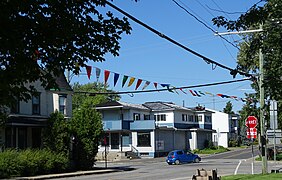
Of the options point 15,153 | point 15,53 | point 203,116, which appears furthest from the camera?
point 203,116

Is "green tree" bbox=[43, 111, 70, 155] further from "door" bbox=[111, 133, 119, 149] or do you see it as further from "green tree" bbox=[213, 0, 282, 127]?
"door" bbox=[111, 133, 119, 149]

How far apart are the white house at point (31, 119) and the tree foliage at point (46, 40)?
1152 inches

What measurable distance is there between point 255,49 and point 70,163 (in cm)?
2809

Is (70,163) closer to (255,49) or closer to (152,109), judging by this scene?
(255,49)

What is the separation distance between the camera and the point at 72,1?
6512mm

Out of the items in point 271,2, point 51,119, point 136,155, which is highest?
point 271,2

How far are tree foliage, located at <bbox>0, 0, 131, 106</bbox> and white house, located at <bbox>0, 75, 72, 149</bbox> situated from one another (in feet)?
96.0

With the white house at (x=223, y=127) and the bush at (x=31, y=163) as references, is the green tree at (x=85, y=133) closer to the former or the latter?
the bush at (x=31, y=163)

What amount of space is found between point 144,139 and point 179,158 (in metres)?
17.0

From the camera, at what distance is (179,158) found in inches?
1998

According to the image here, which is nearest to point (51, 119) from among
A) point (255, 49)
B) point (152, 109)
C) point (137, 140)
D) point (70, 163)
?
point (70, 163)

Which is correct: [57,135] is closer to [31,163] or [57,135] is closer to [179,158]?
[31,163]

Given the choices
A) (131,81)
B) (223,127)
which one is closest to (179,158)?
(131,81)

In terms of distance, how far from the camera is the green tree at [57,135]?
121 ft
